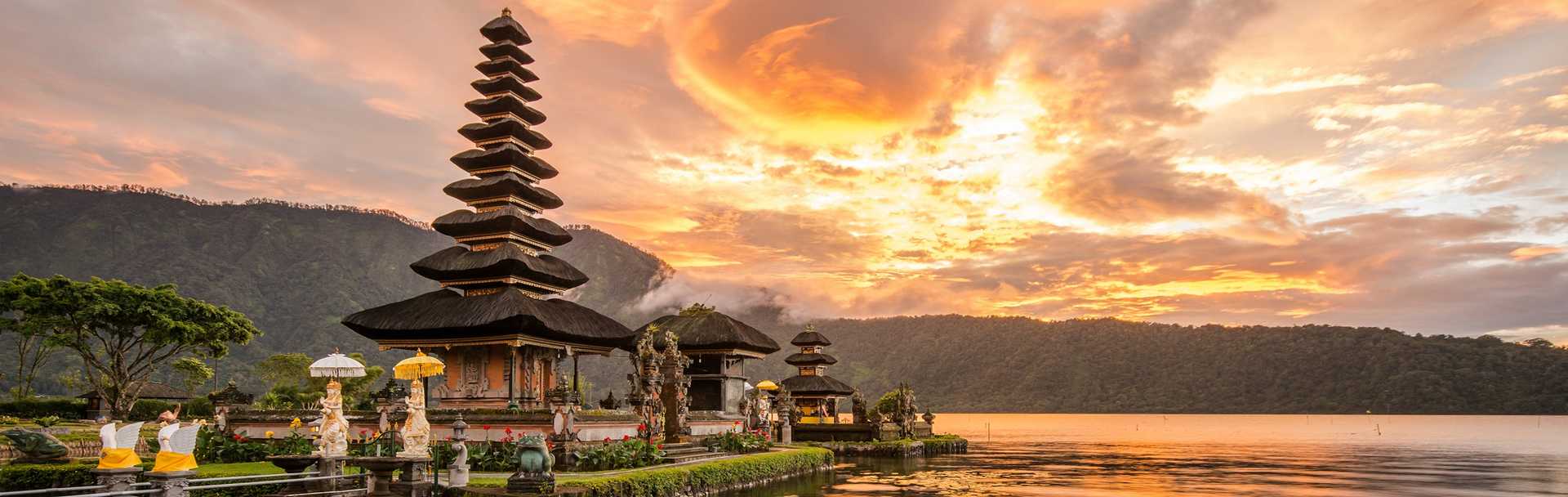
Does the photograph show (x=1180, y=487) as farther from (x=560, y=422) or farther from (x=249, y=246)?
(x=249, y=246)

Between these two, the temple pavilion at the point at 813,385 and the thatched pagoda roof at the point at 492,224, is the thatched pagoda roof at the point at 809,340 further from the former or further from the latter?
the thatched pagoda roof at the point at 492,224

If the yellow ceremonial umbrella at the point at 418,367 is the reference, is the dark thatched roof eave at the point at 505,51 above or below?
above

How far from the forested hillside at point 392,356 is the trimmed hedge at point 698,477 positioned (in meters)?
107

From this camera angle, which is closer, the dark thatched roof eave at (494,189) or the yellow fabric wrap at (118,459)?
the yellow fabric wrap at (118,459)

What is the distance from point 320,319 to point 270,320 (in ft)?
21.4

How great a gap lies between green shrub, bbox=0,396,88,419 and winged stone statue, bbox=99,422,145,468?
4055 centimetres

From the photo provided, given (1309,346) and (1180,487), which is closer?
(1180,487)

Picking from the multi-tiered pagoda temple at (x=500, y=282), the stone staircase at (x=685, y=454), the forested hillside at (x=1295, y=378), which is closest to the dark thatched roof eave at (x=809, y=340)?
the multi-tiered pagoda temple at (x=500, y=282)

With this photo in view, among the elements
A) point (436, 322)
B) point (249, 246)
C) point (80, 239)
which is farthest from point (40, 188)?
point (436, 322)

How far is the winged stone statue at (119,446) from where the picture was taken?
54.5 ft

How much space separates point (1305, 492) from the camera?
37750 mm

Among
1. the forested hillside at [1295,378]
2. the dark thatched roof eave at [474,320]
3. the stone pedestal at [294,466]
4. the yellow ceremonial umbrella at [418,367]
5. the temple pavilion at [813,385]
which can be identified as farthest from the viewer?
the forested hillside at [1295,378]

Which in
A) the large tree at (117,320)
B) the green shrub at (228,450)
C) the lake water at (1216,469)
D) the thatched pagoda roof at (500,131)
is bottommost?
the lake water at (1216,469)

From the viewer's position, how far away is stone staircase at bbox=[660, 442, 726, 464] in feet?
111
